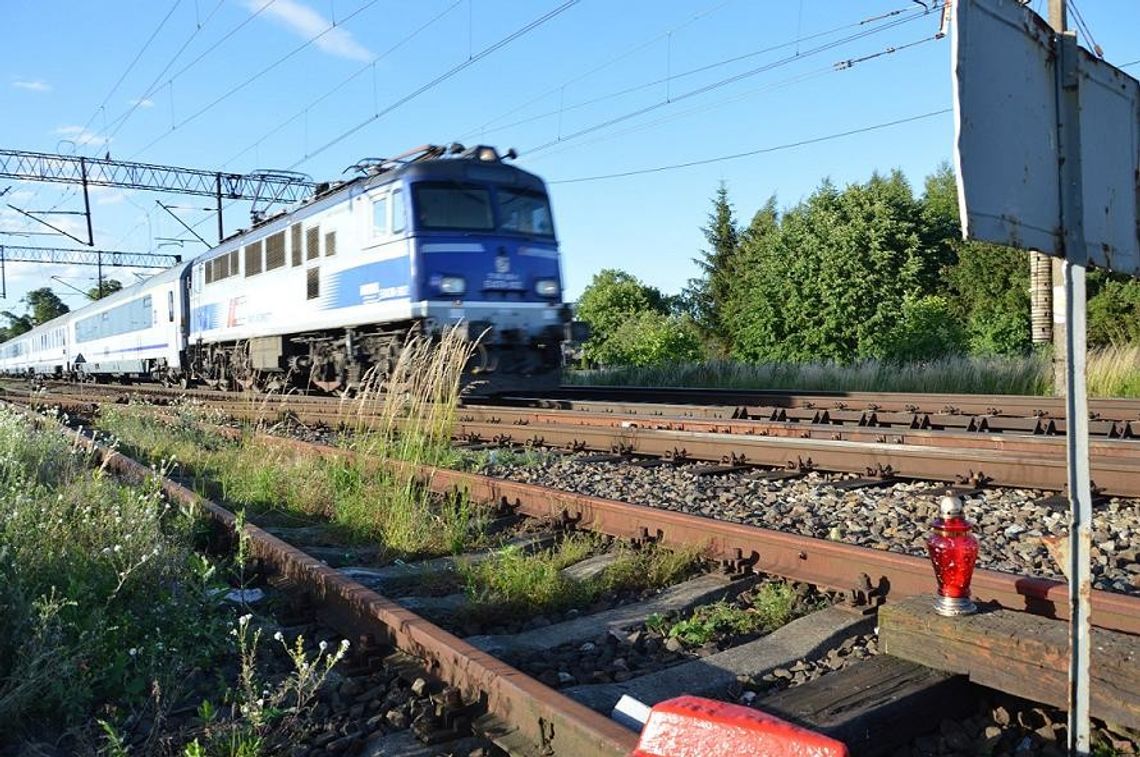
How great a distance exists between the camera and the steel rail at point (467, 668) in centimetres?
225

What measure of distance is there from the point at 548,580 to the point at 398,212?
371 inches

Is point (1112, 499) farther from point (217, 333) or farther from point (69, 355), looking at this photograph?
point (69, 355)

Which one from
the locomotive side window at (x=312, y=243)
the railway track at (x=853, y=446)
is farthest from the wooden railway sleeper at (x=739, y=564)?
the locomotive side window at (x=312, y=243)

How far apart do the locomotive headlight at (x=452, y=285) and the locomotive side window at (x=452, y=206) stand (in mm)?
731

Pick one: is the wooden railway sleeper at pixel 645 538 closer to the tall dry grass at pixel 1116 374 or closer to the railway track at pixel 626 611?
the railway track at pixel 626 611

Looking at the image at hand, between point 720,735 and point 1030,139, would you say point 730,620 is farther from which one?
point 1030,139

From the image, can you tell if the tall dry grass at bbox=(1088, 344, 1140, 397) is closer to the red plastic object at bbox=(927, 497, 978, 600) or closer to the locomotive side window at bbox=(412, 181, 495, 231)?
the locomotive side window at bbox=(412, 181, 495, 231)

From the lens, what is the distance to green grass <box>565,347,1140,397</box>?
1388 cm

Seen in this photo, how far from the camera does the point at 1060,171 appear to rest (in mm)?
2150

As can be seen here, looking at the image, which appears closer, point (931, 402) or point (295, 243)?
point (931, 402)

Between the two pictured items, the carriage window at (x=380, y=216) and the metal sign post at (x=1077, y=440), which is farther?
the carriage window at (x=380, y=216)

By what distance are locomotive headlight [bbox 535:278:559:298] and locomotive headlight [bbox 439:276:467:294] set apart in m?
1.39

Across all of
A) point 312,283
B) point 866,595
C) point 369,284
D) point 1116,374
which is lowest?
point 866,595

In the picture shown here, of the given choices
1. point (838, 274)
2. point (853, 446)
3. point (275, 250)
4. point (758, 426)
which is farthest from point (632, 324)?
point (853, 446)
